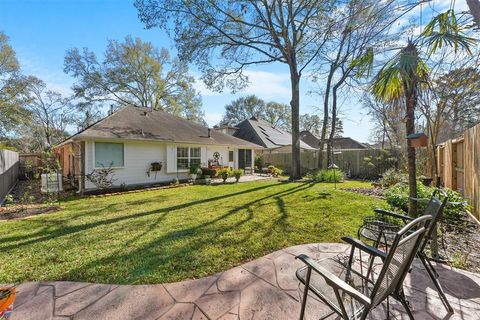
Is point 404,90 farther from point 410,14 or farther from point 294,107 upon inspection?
point 294,107

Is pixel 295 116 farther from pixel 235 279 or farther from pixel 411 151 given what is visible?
pixel 235 279

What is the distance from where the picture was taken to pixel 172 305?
222 cm

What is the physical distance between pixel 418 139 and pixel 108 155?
35.7 feet

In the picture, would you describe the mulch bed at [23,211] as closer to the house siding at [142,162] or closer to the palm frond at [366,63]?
the house siding at [142,162]

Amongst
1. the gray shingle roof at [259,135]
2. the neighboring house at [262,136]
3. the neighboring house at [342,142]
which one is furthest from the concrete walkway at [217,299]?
the neighboring house at [342,142]

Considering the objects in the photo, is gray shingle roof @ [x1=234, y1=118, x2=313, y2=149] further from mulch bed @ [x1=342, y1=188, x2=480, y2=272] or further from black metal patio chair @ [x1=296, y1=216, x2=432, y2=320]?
→ black metal patio chair @ [x1=296, y1=216, x2=432, y2=320]

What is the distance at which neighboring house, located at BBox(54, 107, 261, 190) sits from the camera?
952cm

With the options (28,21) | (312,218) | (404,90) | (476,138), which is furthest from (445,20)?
(28,21)

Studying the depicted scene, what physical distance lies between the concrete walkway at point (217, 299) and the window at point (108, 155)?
8078mm

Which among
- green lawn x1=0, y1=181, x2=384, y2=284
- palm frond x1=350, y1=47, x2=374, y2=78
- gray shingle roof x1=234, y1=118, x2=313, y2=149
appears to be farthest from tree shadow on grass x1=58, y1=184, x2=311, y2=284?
gray shingle roof x1=234, y1=118, x2=313, y2=149

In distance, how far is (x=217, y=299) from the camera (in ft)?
7.56

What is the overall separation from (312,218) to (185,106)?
77.2 feet

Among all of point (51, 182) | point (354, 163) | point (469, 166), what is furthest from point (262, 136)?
point (469, 166)

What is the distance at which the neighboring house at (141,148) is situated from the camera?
31.2 feet
